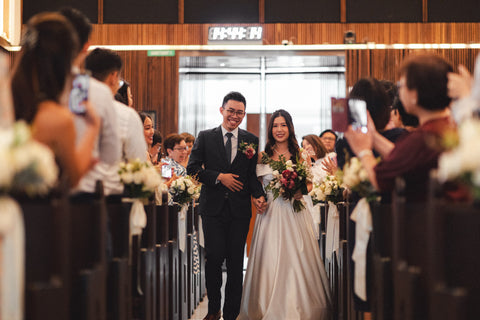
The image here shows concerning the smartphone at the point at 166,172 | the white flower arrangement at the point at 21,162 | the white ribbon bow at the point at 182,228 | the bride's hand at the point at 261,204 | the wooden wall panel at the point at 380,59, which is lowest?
the white ribbon bow at the point at 182,228

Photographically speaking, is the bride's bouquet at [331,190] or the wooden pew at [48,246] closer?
the wooden pew at [48,246]

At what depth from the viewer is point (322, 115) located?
12086 millimetres

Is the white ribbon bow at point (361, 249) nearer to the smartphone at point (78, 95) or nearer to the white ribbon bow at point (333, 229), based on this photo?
the white ribbon bow at point (333, 229)

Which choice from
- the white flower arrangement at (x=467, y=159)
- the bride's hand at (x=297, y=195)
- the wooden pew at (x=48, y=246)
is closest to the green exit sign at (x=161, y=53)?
the bride's hand at (x=297, y=195)

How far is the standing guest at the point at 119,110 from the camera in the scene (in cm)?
344

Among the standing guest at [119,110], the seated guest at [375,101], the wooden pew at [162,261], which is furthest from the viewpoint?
the wooden pew at [162,261]

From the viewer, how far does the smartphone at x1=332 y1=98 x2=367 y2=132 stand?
315 cm

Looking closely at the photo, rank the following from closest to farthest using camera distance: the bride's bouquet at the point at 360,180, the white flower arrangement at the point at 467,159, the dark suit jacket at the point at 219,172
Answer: the white flower arrangement at the point at 467,159 → the bride's bouquet at the point at 360,180 → the dark suit jacket at the point at 219,172

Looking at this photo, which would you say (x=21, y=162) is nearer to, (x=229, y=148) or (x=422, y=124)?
(x=422, y=124)

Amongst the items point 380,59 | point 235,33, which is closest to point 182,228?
point 235,33

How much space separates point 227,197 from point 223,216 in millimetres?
176

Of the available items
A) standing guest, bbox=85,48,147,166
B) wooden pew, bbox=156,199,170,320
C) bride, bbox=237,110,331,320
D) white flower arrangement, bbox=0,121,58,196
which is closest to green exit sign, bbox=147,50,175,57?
bride, bbox=237,110,331,320

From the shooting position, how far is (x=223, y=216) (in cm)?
536

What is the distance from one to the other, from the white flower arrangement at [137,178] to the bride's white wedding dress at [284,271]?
2281 millimetres
